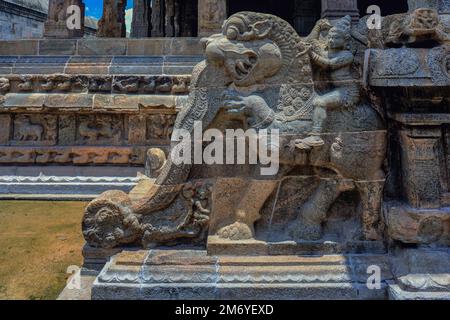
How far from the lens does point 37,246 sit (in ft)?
16.8

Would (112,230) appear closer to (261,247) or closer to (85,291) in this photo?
(85,291)

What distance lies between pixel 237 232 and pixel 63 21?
9.49 meters

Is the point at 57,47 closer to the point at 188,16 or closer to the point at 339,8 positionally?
the point at 339,8

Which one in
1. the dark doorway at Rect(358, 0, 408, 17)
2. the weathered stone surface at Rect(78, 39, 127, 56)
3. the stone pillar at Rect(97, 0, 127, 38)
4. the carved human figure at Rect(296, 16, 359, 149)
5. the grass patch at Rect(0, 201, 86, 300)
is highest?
the dark doorway at Rect(358, 0, 408, 17)

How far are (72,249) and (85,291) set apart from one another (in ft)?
6.38

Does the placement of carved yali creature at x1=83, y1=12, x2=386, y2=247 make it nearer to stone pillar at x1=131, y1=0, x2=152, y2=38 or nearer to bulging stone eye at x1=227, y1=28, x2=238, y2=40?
bulging stone eye at x1=227, y1=28, x2=238, y2=40

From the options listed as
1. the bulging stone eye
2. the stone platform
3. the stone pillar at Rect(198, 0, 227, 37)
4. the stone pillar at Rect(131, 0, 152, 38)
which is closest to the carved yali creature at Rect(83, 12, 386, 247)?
the bulging stone eye

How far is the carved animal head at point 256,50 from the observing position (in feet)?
11.1

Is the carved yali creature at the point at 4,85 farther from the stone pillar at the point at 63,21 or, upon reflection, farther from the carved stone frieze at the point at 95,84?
the stone pillar at the point at 63,21

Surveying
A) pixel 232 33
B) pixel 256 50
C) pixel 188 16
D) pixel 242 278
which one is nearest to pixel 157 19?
pixel 188 16

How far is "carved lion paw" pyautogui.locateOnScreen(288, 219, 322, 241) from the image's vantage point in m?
3.32

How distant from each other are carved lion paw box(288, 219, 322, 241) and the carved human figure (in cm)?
72

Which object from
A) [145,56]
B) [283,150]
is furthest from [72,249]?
[145,56]

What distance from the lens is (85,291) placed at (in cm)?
330
